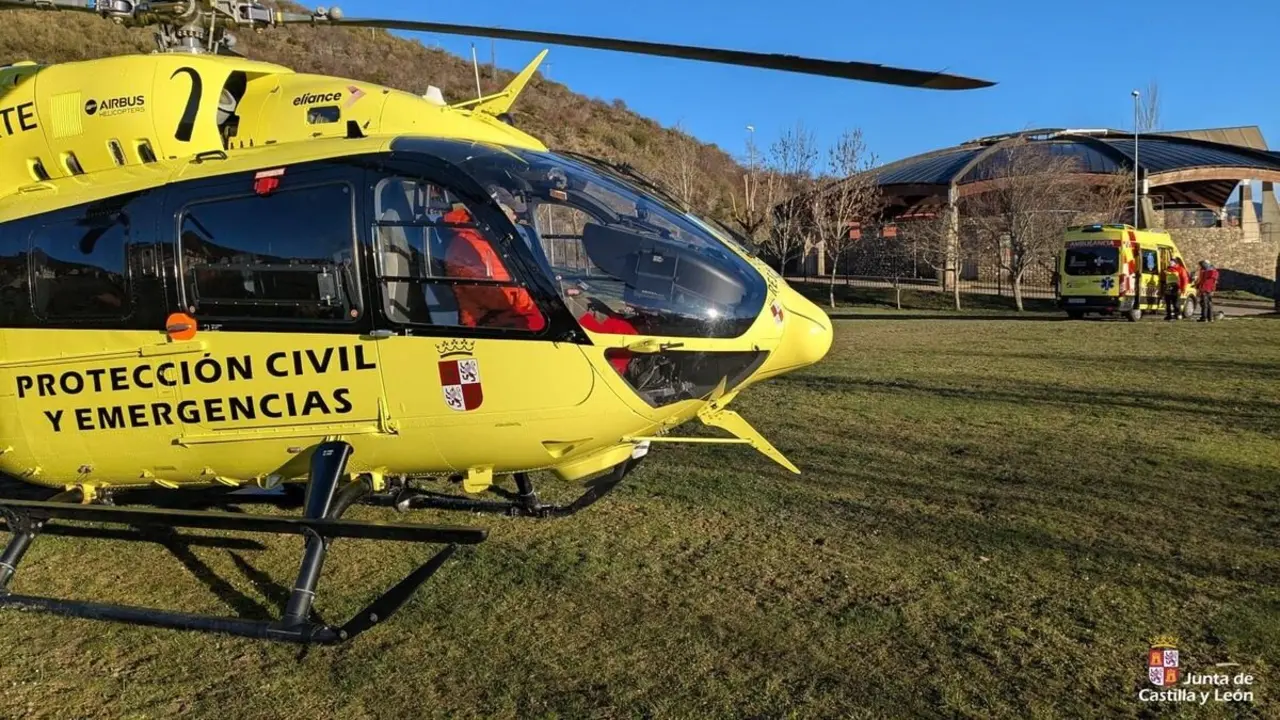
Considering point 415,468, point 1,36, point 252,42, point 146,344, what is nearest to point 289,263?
point 146,344

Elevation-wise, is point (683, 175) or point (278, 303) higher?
point (683, 175)

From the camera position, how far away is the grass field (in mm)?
3627

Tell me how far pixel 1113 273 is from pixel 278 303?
24.7 m

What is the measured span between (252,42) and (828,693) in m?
47.2

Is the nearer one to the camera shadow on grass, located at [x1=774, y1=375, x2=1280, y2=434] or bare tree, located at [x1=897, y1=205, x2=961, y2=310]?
shadow on grass, located at [x1=774, y1=375, x2=1280, y2=434]

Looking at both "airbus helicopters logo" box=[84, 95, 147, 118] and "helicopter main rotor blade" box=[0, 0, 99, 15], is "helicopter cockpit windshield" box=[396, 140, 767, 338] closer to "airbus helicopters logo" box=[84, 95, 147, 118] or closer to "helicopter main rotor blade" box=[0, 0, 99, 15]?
"airbus helicopters logo" box=[84, 95, 147, 118]

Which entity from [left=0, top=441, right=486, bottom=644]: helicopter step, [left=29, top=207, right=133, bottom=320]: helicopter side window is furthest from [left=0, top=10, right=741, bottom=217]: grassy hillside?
[left=0, top=441, right=486, bottom=644]: helicopter step

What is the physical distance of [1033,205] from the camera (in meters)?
31.8

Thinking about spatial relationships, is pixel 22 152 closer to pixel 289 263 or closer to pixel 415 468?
pixel 289 263

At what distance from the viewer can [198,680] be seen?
3.85 meters

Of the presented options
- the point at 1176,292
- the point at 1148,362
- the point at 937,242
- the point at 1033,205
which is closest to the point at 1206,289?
the point at 1176,292

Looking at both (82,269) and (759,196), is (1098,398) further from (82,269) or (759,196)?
(759,196)

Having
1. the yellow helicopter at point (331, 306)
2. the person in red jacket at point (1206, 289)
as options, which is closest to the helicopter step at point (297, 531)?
the yellow helicopter at point (331, 306)

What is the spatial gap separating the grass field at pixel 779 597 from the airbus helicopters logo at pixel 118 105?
2.76 m
